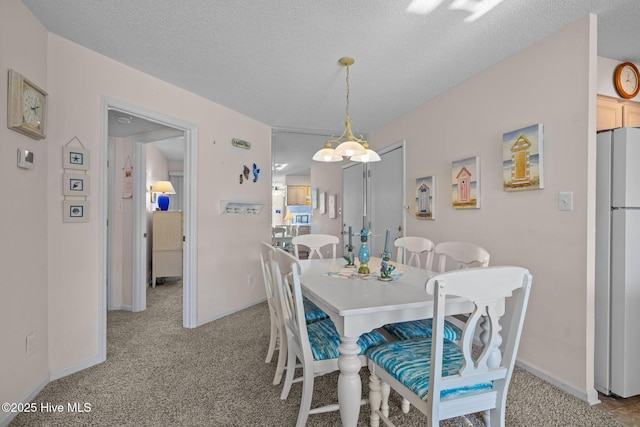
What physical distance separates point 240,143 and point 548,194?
10.00ft

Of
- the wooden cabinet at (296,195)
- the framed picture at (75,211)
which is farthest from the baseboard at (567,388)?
the wooden cabinet at (296,195)

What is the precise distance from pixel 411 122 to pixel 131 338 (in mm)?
3643

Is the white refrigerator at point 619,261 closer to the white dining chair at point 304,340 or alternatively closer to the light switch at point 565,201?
the light switch at point 565,201

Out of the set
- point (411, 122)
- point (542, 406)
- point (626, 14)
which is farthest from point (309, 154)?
point (542, 406)

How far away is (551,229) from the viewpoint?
6.98 ft

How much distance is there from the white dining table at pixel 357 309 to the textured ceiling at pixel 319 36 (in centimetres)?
160

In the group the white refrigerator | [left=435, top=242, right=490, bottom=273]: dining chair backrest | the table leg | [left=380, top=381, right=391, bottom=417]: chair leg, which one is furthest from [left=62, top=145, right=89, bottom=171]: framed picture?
the white refrigerator

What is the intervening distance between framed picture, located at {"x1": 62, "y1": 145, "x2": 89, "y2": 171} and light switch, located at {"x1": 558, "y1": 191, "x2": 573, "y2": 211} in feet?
10.6

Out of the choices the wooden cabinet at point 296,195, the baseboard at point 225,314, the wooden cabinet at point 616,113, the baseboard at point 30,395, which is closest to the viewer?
the baseboard at point 30,395

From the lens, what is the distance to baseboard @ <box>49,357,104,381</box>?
2.11 meters

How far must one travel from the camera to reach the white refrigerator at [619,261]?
187cm

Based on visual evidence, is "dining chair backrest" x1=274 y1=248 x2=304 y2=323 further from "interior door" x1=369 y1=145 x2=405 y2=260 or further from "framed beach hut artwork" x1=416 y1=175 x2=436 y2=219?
"interior door" x1=369 y1=145 x2=405 y2=260

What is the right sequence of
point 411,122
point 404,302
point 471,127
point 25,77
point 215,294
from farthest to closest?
point 411,122, point 215,294, point 471,127, point 25,77, point 404,302

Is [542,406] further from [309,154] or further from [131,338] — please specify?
[309,154]
